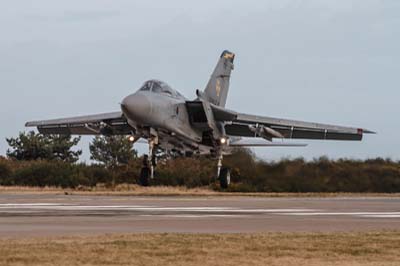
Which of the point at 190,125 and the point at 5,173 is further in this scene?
the point at 5,173

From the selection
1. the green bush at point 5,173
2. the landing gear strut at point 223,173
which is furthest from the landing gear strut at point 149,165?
the green bush at point 5,173

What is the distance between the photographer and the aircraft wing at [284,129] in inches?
1576

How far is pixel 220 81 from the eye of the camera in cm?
4266

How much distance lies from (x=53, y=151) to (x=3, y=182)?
976 inches

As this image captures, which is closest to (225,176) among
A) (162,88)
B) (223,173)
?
(223,173)

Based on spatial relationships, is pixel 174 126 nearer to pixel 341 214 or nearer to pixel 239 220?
pixel 341 214

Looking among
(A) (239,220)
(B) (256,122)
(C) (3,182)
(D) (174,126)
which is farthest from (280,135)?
(A) (239,220)

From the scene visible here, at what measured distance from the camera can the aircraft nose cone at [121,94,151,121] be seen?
31.6 meters

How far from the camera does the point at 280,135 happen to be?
40.9 meters

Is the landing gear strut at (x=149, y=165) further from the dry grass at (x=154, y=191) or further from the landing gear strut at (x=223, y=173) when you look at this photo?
the landing gear strut at (x=223, y=173)

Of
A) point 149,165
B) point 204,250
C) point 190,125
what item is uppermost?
point 190,125

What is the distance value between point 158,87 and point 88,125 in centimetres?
618

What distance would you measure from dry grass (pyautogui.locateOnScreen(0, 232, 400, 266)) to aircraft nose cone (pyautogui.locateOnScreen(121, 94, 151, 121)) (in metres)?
18.3

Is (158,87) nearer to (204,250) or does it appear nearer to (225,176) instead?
(225,176)
